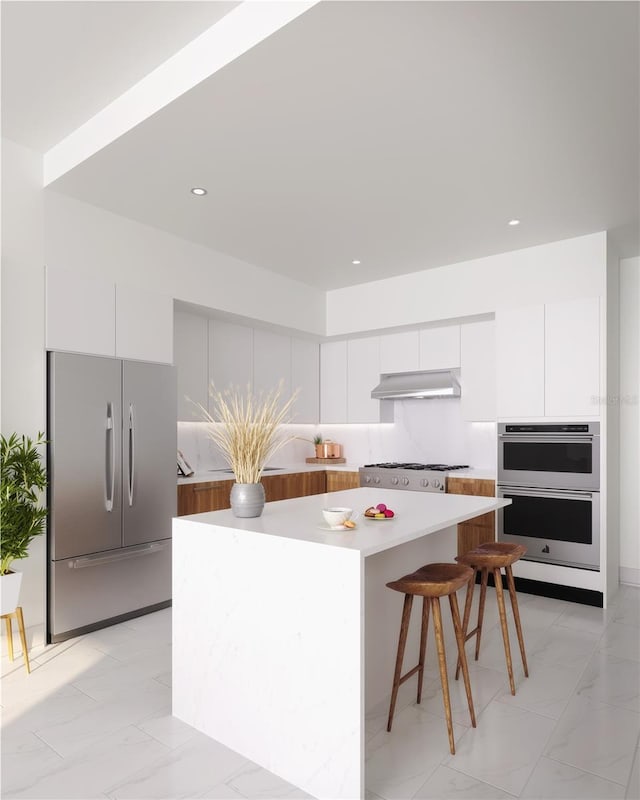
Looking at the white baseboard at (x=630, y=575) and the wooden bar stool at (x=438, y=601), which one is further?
the white baseboard at (x=630, y=575)

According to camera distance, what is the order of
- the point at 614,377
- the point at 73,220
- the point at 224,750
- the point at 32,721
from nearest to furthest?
the point at 224,750
the point at 32,721
the point at 73,220
the point at 614,377

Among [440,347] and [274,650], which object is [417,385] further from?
[274,650]

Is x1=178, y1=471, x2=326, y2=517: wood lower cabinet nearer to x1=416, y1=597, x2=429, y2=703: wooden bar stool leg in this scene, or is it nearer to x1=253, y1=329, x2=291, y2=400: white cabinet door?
x1=253, y1=329, x2=291, y2=400: white cabinet door

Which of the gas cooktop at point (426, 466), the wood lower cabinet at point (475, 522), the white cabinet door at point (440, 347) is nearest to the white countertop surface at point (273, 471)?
the gas cooktop at point (426, 466)

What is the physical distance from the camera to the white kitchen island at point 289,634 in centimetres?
190

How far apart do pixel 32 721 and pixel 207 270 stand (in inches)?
125

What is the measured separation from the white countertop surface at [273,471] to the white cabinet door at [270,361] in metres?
0.78

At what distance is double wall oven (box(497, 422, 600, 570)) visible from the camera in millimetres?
4031

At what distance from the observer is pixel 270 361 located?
18.3 feet

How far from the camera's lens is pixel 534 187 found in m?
3.30

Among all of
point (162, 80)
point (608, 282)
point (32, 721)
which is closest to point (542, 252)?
point (608, 282)

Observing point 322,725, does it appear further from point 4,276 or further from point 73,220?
point 73,220

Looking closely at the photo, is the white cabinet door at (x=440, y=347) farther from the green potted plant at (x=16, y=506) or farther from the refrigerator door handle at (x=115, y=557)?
the green potted plant at (x=16, y=506)

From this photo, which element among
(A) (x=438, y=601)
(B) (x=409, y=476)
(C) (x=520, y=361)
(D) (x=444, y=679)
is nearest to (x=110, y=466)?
(A) (x=438, y=601)
